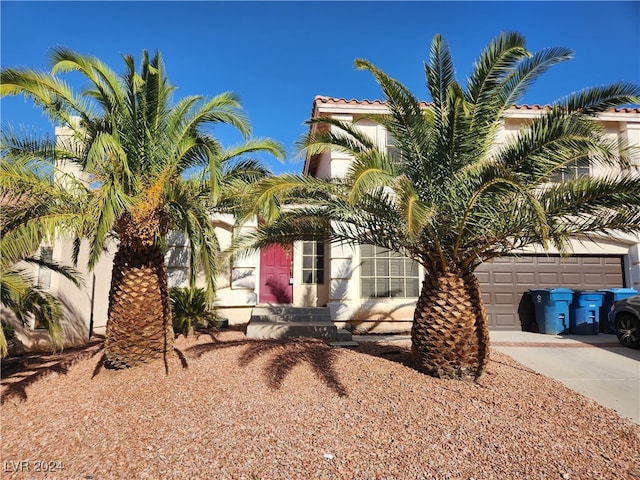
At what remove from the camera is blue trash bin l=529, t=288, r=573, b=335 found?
1035 centimetres

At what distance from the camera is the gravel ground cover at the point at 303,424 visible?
4.02 meters

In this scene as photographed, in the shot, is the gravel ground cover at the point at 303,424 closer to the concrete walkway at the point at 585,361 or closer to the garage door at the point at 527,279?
the concrete walkway at the point at 585,361

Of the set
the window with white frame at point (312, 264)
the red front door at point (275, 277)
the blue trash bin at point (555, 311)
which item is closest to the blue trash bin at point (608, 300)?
the blue trash bin at point (555, 311)

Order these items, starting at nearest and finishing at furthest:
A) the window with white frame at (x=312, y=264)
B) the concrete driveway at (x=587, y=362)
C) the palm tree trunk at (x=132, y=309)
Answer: the concrete driveway at (x=587, y=362)
the palm tree trunk at (x=132, y=309)
the window with white frame at (x=312, y=264)

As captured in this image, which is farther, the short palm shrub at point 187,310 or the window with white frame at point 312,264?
the window with white frame at point 312,264

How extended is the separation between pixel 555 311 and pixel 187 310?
29.7ft

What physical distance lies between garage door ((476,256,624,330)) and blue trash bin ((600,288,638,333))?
72cm

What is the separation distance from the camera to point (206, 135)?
22.0ft

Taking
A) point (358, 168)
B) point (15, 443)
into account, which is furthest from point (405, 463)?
point (15, 443)

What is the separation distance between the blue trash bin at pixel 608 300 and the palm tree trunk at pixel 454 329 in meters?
6.37

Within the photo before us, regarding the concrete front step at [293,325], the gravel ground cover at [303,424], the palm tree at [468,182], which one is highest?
the palm tree at [468,182]

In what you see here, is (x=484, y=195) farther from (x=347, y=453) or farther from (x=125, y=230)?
(x=125, y=230)

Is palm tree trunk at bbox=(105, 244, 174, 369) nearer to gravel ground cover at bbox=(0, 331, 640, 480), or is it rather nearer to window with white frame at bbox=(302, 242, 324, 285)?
gravel ground cover at bbox=(0, 331, 640, 480)

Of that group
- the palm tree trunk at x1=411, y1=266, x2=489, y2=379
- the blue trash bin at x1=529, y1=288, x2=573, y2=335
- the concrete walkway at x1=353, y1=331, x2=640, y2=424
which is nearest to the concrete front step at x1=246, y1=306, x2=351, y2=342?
the concrete walkway at x1=353, y1=331, x2=640, y2=424
